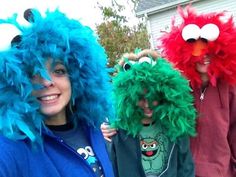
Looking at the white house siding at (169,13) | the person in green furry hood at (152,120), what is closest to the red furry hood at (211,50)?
the person in green furry hood at (152,120)

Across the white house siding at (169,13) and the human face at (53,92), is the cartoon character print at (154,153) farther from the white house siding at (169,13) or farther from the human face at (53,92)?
the white house siding at (169,13)

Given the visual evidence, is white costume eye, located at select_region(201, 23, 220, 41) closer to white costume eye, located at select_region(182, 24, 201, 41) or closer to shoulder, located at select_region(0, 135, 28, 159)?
white costume eye, located at select_region(182, 24, 201, 41)

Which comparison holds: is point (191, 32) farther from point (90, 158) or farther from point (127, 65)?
point (90, 158)

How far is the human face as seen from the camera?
1.86 metres

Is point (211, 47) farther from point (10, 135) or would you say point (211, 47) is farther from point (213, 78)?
point (10, 135)

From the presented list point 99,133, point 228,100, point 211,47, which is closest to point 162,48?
point 211,47

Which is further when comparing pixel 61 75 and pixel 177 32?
pixel 177 32

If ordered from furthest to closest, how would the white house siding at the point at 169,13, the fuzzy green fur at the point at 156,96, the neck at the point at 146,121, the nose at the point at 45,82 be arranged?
the white house siding at the point at 169,13 → the neck at the point at 146,121 → the fuzzy green fur at the point at 156,96 → the nose at the point at 45,82

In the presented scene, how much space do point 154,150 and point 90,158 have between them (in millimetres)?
1106

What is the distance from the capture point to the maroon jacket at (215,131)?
3.20 metres

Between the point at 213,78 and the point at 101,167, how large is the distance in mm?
1451

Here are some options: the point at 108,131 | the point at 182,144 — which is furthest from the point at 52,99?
the point at 182,144

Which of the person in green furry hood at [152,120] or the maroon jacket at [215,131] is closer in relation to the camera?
the person in green furry hood at [152,120]

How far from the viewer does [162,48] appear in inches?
141
